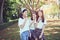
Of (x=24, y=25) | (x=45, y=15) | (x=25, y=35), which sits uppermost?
(x=45, y=15)

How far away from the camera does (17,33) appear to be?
240 cm

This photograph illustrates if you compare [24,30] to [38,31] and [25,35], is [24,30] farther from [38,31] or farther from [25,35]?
[38,31]

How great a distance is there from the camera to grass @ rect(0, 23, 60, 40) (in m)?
2.38

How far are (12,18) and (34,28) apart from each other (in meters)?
0.28

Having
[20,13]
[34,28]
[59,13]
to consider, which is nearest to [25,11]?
[20,13]

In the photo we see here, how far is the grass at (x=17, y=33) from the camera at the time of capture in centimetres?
238

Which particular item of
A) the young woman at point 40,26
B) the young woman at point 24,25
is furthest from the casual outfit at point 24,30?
the young woman at point 40,26

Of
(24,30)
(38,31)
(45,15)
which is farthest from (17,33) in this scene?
(45,15)

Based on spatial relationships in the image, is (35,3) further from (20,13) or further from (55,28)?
(55,28)

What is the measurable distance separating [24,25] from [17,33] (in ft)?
0.41

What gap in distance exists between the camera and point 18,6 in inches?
94.4

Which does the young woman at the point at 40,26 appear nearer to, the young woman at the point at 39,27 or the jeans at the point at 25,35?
the young woman at the point at 39,27

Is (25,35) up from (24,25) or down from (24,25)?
down

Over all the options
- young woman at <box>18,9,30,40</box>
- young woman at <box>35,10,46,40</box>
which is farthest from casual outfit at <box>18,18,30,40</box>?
young woman at <box>35,10,46,40</box>
